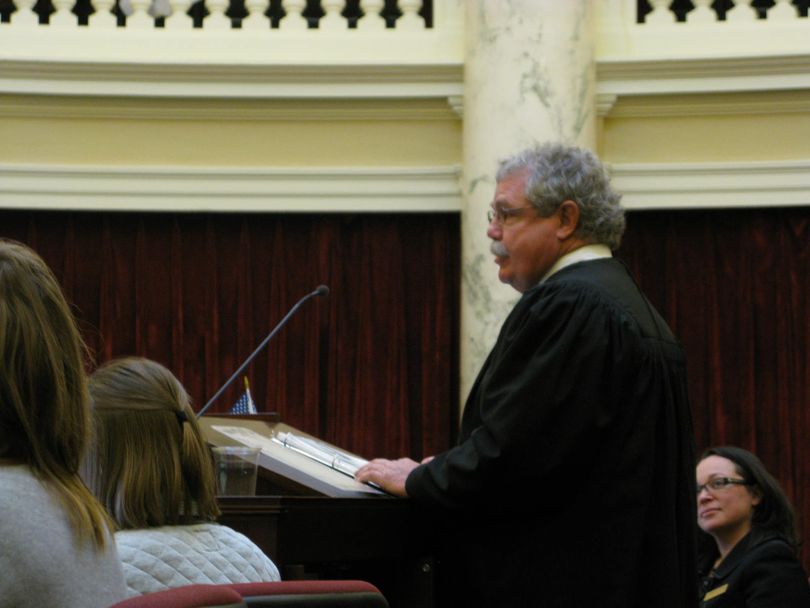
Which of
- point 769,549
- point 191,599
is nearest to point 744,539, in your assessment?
point 769,549

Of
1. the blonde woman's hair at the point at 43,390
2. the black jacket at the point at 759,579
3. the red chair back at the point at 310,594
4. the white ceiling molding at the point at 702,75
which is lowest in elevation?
the black jacket at the point at 759,579

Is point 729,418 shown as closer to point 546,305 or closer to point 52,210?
point 52,210

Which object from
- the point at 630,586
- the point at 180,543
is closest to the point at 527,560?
the point at 630,586

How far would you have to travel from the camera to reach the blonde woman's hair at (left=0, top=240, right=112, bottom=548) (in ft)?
5.51

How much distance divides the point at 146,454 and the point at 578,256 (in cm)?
118

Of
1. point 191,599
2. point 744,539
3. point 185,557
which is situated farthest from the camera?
point 744,539

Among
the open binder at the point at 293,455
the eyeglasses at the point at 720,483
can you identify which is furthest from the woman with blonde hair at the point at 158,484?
the eyeglasses at the point at 720,483

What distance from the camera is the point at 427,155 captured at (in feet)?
25.8

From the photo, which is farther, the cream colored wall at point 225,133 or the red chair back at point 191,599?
the cream colored wall at point 225,133

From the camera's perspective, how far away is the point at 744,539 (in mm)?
4582

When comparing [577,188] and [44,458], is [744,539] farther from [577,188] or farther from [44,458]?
[44,458]

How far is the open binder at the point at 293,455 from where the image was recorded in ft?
9.73

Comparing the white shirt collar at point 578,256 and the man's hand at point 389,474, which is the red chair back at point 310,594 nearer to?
the man's hand at point 389,474

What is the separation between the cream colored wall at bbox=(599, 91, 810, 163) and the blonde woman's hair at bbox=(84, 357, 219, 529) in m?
5.55
